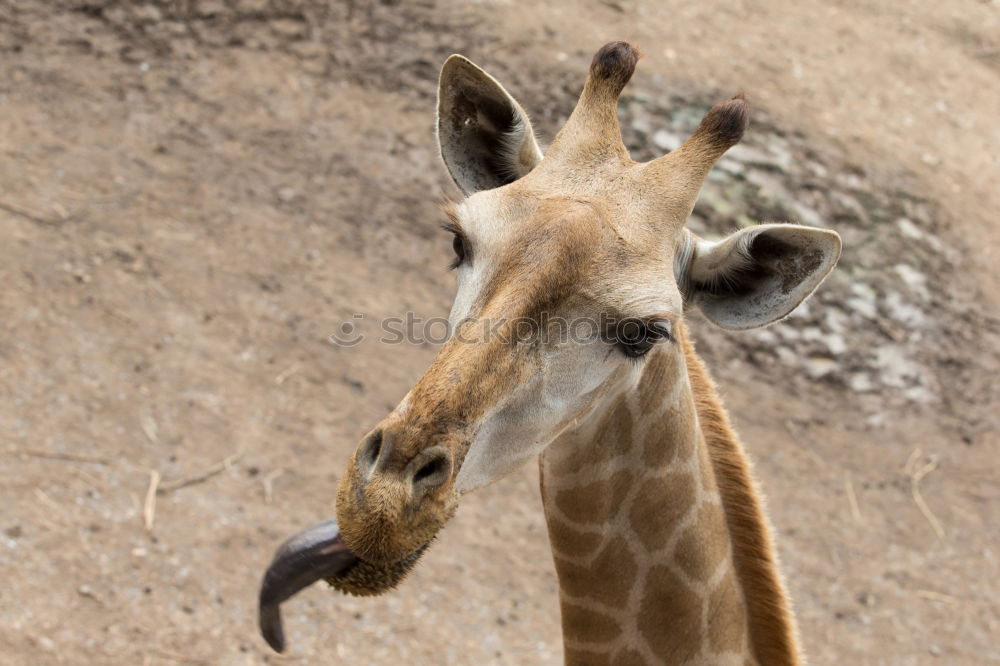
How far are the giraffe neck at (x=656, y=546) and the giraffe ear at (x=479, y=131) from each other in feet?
3.36

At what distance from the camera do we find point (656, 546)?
353 cm

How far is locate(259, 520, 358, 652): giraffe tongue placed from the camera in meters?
2.99

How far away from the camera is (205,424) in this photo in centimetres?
684

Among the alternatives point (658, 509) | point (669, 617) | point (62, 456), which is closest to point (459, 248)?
point (658, 509)

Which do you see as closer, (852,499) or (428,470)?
(428,470)

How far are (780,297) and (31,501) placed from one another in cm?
502

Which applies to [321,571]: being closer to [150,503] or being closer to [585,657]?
[585,657]

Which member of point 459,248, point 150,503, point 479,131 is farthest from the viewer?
point 150,503

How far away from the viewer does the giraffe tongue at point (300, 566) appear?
299 cm

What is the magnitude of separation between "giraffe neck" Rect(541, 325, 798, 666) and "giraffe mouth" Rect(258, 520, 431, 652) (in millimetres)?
881

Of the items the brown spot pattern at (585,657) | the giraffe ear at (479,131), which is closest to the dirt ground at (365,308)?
the giraffe ear at (479,131)

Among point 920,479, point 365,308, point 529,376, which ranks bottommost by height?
point 365,308

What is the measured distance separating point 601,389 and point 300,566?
1.23m

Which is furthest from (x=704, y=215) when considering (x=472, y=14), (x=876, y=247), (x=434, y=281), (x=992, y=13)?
(x=992, y=13)
